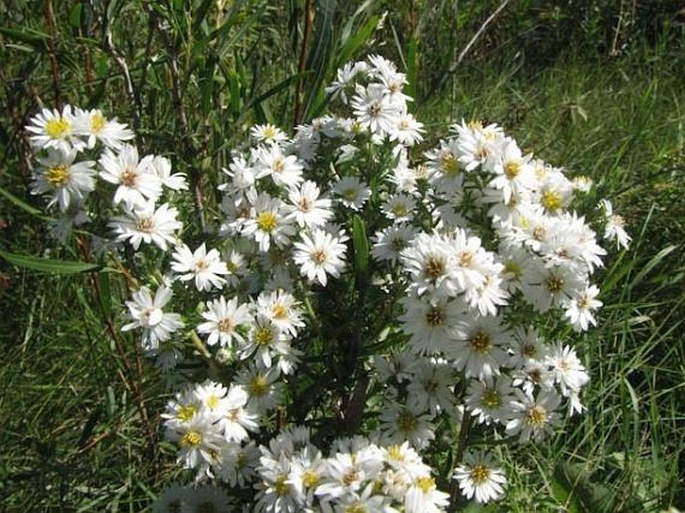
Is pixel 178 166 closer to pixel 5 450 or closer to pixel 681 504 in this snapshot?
pixel 5 450

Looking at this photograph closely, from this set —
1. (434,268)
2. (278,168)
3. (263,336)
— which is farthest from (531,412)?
(278,168)

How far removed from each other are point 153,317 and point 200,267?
0.36ft

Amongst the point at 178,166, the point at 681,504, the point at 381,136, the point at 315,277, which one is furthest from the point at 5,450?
the point at 681,504

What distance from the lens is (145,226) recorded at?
1296mm

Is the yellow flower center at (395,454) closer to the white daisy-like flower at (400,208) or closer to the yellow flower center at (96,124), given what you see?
the white daisy-like flower at (400,208)

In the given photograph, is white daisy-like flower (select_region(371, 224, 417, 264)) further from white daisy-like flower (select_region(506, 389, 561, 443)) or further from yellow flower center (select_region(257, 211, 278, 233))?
white daisy-like flower (select_region(506, 389, 561, 443))

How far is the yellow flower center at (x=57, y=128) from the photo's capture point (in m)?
1.29

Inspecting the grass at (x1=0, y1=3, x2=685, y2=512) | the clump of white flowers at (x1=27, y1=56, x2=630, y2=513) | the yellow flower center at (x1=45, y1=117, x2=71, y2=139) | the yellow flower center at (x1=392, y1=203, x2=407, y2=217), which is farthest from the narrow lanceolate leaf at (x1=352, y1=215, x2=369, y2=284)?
the yellow flower center at (x1=45, y1=117, x2=71, y2=139)

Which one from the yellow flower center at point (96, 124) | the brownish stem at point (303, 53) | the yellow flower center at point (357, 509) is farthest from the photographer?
the brownish stem at point (303, 53)

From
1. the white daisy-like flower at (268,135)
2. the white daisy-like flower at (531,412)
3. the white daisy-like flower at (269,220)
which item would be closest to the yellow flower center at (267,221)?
the white daisy-like flower at (269,220)

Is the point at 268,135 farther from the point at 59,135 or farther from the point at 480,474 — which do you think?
the point at 480,474

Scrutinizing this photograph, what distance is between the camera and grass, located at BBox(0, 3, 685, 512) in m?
1.77

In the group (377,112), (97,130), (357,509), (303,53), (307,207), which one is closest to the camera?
(357,509)

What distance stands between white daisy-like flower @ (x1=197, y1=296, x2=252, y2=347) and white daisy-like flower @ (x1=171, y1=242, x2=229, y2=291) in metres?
0.03
